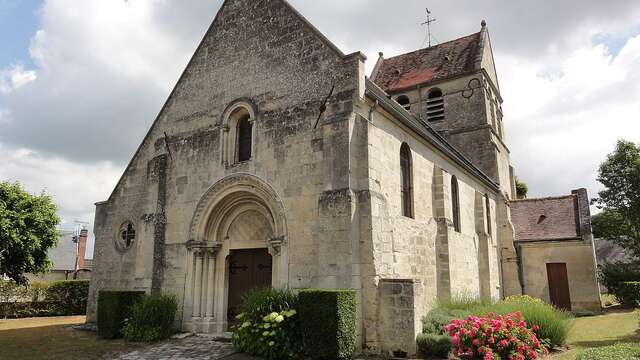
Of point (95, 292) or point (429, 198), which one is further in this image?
point (95, 292)

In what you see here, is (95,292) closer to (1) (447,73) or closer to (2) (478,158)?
(2) (478,158)

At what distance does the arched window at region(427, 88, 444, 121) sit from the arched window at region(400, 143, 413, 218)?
13.9m

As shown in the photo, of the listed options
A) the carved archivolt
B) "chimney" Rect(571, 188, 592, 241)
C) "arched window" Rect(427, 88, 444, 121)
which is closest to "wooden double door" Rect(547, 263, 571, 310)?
"chimney" Rect(571, 188, 592, 241)

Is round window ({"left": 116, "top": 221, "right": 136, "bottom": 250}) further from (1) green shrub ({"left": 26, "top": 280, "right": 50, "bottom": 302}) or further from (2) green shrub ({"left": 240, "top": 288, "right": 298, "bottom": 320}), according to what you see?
(1) green shrub ({"left": 26, "top": 280, "right": 50, "bottom": 302})

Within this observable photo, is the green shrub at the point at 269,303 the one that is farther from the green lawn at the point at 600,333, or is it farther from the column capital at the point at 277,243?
the green lawn at the point at 600,333

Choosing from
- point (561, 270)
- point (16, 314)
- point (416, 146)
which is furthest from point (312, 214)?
point (16, 314)

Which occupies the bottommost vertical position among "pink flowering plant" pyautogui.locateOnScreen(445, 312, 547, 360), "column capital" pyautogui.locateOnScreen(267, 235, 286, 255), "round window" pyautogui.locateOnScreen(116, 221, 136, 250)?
"pink flowering plant" pyautogui.locateOnScreen(445, 312, 547, 360)

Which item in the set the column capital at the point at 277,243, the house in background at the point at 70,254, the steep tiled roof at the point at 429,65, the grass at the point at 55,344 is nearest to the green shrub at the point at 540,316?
the column capital at the point at 277,243

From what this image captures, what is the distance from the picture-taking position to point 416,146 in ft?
46.4

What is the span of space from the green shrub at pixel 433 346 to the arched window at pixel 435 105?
18.7 metres

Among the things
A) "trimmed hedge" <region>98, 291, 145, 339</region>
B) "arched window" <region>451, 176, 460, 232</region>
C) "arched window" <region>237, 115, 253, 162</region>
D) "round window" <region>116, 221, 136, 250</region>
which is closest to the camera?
"trimmed hedge" <region>98, 291, 145, 339</region>

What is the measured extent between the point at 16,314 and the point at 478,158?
80.4 feet

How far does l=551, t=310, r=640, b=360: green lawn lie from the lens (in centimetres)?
1084

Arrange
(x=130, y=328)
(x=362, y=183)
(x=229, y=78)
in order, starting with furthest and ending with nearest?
1. (x=229, y=78)
2. (x=130, y=328)
3. (x=362, y=183)
